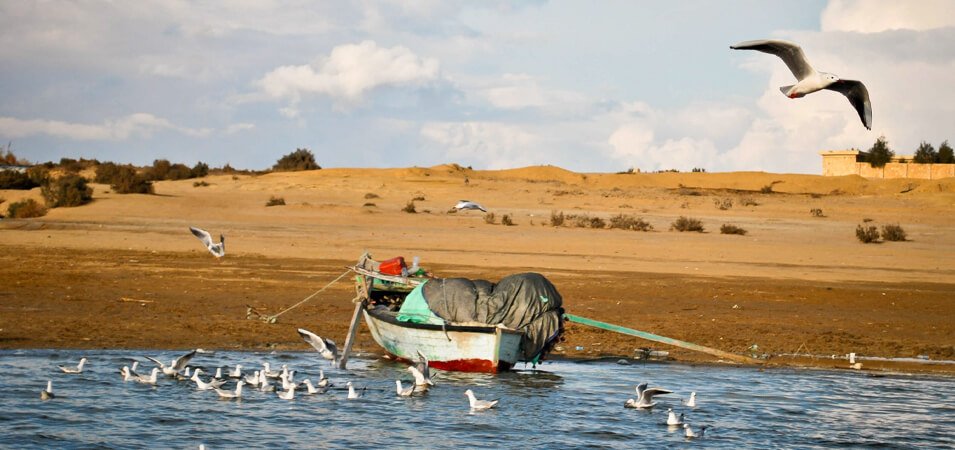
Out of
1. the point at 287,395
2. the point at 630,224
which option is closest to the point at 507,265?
the point at 630,224

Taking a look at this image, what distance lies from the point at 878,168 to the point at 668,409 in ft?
196

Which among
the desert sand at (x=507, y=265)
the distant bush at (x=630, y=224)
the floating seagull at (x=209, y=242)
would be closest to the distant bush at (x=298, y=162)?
the desert sand at (x=507, y=265)

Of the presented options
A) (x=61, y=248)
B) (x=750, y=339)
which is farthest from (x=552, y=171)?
→ (x=750, y=339)

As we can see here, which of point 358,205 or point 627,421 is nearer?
point 627,421

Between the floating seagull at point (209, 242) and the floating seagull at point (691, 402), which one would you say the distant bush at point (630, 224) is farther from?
the floating seagull at point (691, 402)

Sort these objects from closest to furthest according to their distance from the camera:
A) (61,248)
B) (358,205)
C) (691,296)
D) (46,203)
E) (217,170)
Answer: (691,296) < (61,248) < (46,203) < (358,205) < (217,170)

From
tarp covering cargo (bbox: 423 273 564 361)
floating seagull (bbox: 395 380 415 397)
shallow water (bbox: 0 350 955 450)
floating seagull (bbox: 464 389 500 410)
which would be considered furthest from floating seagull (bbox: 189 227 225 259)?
floating seagull (bbox: 464 389 500 410)

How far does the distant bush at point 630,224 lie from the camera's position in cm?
3556

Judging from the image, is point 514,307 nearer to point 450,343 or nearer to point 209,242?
point 450,343

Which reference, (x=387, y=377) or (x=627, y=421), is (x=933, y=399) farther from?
(x=387, y=377)

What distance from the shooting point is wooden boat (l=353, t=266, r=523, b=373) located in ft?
47.8

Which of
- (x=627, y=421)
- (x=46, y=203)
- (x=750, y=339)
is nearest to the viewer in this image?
(x=627, y=421)

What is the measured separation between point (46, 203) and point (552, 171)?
33930mm

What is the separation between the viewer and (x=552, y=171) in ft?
216
